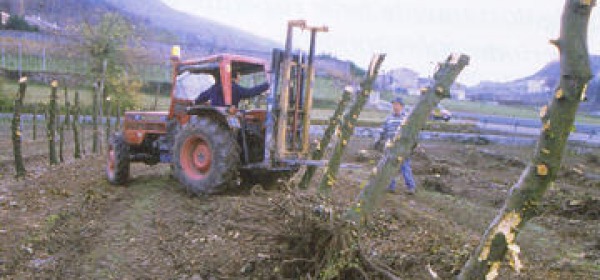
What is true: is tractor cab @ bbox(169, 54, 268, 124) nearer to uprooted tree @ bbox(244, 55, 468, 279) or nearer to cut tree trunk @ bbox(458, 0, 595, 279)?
uprooted tree @ bbox(244, 55, 468, 279)

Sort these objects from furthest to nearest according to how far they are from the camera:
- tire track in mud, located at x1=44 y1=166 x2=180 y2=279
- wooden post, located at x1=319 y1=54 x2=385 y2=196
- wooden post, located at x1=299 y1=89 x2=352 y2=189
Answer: wooden post, located at x1=299 y1=89 x2=352 y2=189 → wooden post, located at x1=319 y1=54 x2=385 y2=196 → tire track in mud, located at x1=44 y1=166 x2=180 y2=279

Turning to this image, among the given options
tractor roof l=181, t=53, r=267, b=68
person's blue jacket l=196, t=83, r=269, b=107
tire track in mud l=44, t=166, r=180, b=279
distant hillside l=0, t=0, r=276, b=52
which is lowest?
tire track in mud l=44, t=166, r=180, b=279

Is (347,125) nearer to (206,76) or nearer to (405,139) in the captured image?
(405,139)

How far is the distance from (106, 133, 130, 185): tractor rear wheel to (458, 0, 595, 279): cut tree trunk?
6.58 meters

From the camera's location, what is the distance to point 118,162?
8.43 meters

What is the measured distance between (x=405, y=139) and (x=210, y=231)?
8.28 feet

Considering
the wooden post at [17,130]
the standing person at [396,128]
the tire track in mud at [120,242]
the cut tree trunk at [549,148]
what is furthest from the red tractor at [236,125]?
the cut tree trunk at [549,148]

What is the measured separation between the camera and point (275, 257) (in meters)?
4.03

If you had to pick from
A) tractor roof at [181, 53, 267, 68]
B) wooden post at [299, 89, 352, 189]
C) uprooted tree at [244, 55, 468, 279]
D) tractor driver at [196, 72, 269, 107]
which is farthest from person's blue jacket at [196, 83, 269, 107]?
uprooted tree at [244, 55, 468, 279]

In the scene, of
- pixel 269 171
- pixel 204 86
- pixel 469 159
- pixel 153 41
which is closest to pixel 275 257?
pixel 269 171

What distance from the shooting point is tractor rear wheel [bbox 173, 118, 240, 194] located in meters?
6.88

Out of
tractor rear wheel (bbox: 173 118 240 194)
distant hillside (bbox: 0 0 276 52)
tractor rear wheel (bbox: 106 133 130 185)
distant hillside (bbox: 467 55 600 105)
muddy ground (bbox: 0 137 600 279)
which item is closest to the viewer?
muddy ground (bbox: 0 137 600 279)

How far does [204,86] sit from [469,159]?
369 inches

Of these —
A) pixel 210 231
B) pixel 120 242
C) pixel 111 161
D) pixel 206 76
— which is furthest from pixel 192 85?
pixel 120 242
